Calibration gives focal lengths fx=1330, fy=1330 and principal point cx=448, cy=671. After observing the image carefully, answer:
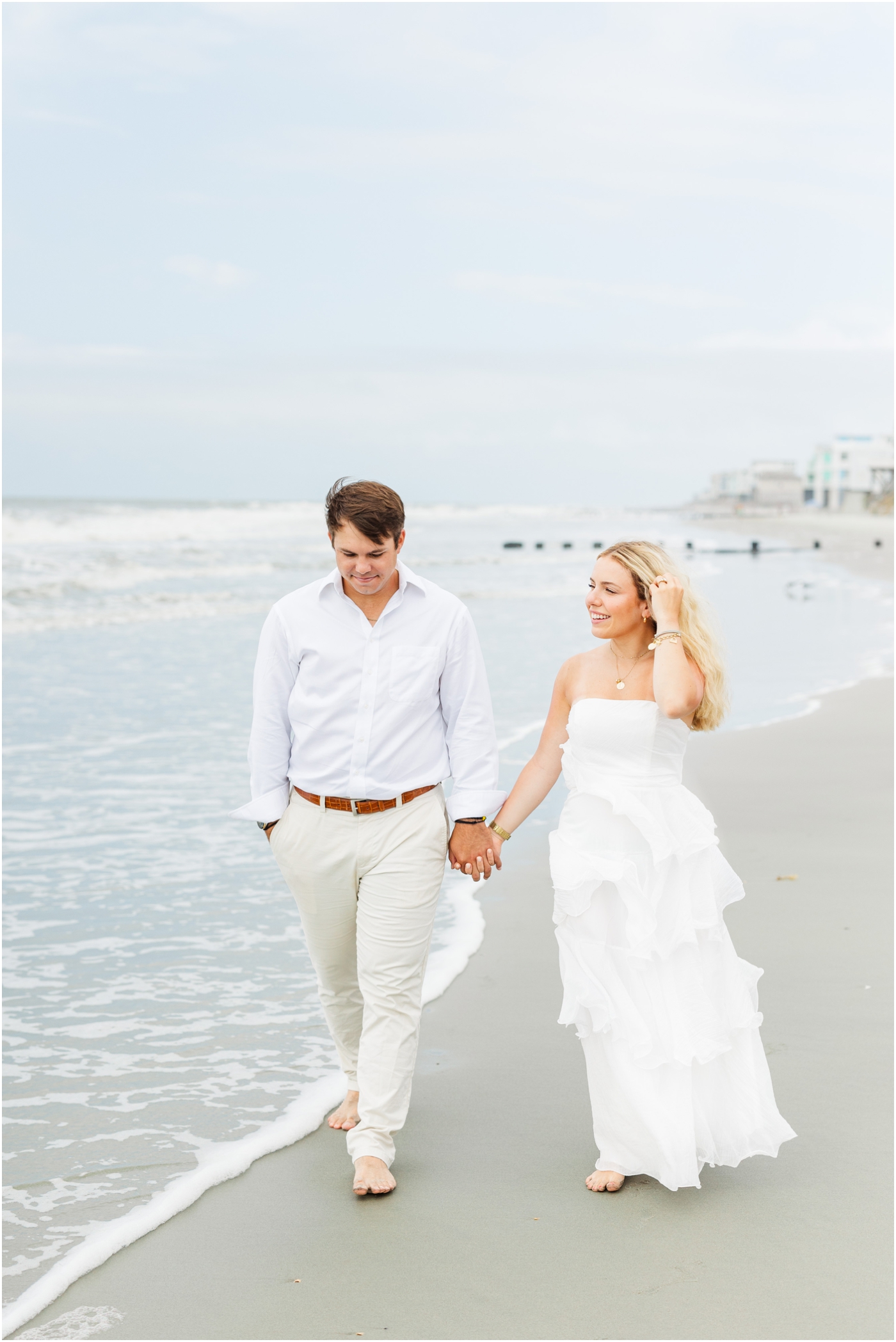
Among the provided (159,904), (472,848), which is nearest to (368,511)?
(472,848)

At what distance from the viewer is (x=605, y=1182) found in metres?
3.53

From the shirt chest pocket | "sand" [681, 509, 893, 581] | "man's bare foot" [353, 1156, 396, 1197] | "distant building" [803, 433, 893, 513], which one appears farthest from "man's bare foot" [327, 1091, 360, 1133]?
"distant building" [803, 433, 893, 513]

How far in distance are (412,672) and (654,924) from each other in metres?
0.94

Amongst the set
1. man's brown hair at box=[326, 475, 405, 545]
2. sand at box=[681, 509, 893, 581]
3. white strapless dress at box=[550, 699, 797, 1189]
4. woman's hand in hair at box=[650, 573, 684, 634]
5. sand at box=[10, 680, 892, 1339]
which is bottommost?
sand at box=[681, 509, 893, 581]

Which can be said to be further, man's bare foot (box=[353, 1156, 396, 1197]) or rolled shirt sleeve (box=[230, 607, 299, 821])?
rolled shirt sleeve (box=[230, 607, 299, 821])

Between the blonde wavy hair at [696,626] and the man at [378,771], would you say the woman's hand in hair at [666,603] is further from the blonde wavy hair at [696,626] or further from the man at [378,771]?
the man at [378,771]

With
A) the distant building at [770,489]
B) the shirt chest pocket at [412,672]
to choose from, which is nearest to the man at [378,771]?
the shirt chest pocket at [412,672]

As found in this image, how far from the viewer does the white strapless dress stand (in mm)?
3455

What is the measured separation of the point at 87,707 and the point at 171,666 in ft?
9.58

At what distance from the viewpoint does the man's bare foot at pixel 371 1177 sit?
3.52 metres

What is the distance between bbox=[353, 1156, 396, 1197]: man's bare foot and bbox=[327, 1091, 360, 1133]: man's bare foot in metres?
0.32

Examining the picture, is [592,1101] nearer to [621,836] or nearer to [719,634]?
[621,836]

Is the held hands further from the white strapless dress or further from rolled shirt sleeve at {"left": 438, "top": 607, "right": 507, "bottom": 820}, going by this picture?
the white strapless dress

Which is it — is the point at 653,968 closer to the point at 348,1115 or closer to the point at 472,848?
the point at 472,848
